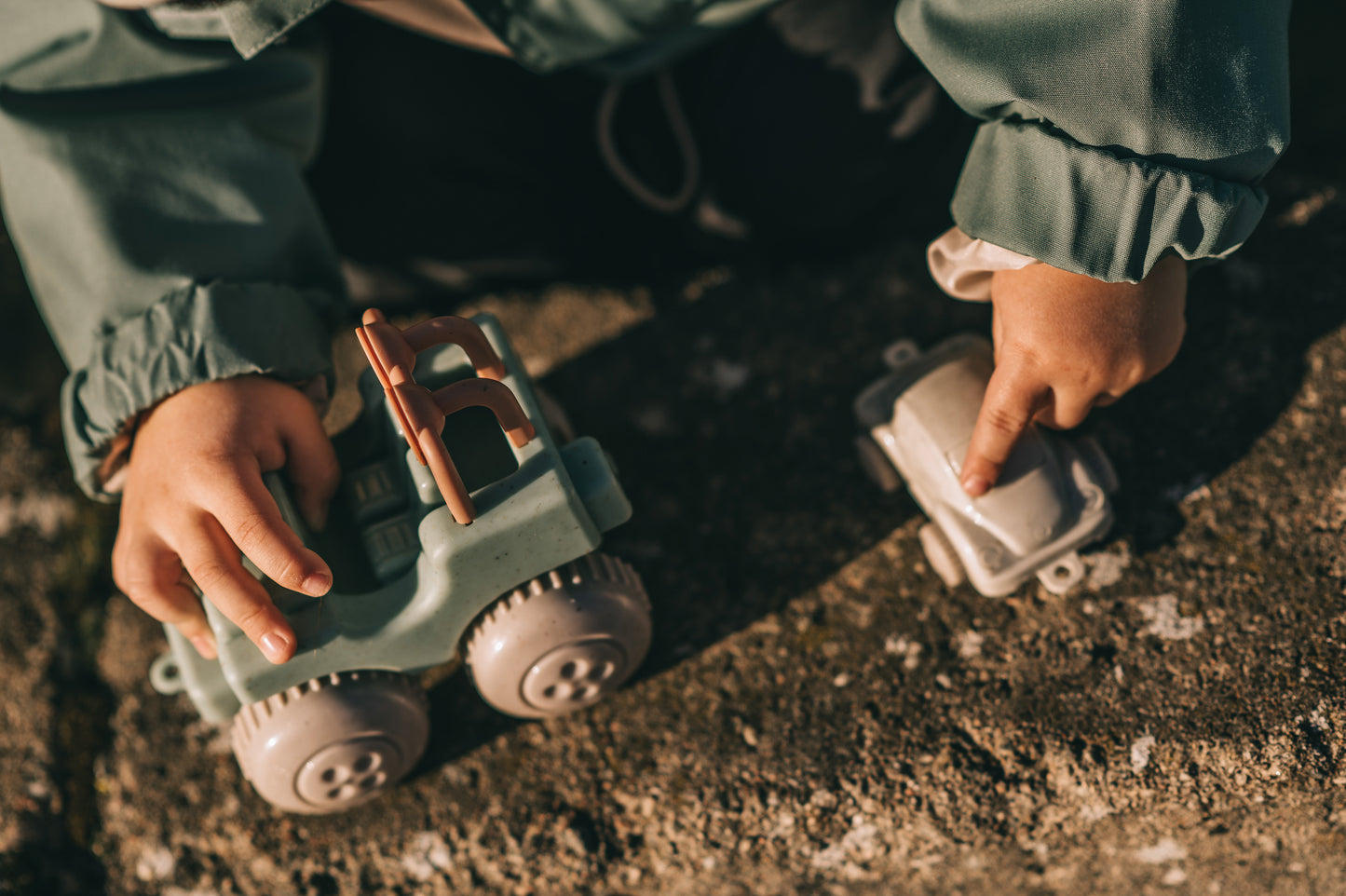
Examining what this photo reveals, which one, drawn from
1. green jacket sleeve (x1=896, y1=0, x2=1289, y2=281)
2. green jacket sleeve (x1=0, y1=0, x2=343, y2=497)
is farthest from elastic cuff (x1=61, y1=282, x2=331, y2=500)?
green jacket sleeve (x1=896, y1=0, x2=1289, y2=281)

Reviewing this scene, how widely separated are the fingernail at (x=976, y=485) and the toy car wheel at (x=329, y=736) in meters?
0.59

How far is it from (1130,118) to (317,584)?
81cm

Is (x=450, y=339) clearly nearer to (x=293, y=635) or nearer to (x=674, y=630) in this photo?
(x=293, y=635)

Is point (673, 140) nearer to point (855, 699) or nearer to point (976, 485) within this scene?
point (976, 485)

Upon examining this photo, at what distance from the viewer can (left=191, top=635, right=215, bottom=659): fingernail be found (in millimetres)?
846

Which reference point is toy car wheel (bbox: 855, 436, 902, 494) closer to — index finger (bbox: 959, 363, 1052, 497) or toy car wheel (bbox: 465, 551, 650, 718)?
index finger (bbox: 959, 363, 1052, 497)

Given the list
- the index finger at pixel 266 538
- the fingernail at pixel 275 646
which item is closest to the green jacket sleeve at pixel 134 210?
the index finger at pixel 266 538

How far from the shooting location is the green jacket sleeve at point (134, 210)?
87 cm

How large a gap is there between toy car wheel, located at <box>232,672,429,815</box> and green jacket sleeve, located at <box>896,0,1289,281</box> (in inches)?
28.4

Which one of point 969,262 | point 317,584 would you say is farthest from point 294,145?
point 969,262

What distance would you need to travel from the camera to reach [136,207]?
0.90 m

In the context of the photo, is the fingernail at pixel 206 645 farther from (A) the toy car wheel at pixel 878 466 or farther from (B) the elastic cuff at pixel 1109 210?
(B) the elastic cuff at pixel 1109 210

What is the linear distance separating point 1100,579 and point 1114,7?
0.55 m

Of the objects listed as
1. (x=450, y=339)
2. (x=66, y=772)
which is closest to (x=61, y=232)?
(x=450, y=339)
